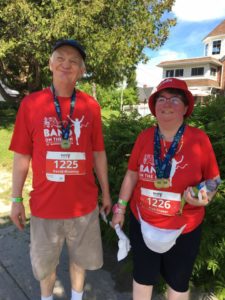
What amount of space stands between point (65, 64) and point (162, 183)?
103cm

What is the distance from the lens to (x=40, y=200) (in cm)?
232

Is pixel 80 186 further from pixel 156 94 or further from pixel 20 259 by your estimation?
pixel 20 259

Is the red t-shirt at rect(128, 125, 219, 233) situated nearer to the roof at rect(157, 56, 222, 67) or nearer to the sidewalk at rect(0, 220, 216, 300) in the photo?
the sidewalk at rect(0, 220, 216, 300)

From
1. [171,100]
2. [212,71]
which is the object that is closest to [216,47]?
[212,71]

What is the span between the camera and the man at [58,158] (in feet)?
7.35

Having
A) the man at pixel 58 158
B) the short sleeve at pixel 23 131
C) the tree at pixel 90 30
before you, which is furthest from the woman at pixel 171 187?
the tree at pixel 90 30

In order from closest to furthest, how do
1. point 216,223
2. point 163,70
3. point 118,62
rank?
point 216,223, point 118,62, point 163,70

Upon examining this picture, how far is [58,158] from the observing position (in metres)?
2.23

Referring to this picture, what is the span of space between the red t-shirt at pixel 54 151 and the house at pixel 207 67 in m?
44.4

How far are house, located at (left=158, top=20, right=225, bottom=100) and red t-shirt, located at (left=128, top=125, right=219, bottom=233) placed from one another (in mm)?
44359

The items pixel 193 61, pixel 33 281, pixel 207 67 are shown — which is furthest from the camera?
pixel 193 61

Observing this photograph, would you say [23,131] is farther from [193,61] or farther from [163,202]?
[193,61]

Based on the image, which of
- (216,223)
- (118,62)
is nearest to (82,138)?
(216,223)

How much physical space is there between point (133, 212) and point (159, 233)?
29cm
